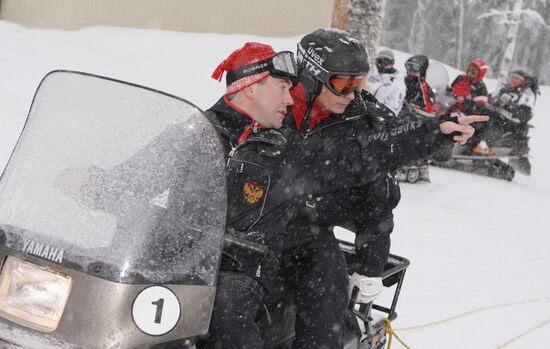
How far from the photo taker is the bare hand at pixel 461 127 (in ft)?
9.40

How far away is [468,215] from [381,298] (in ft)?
14.0

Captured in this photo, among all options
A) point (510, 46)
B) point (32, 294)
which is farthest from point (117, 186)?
point (510, 46)

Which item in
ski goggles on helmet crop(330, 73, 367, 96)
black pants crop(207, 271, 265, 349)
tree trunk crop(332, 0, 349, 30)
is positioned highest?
ski goggles on helmet crop(330, 73, 367, 96)

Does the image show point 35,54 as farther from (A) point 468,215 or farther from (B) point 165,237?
(B) point 165,237

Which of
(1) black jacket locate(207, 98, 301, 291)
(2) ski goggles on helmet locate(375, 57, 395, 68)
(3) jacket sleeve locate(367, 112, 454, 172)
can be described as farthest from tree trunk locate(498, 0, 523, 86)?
(1) black jacket locate(207, 98, 301, 291)

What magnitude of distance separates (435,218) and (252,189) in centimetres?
685

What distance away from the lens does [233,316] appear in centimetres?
251

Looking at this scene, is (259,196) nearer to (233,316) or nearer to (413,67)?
(233,316)

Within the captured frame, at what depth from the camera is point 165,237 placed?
2273 millimetres

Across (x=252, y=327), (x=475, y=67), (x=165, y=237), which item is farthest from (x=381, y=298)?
(x=475, y=67)

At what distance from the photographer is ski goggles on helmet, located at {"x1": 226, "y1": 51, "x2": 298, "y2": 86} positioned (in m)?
2.92

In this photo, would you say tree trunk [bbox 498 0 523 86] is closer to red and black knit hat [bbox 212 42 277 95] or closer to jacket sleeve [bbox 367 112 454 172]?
jacket sleeve [bbox 367 112 454 172]

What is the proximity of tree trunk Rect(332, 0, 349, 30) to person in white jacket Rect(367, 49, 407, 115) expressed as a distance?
1201 millimetres

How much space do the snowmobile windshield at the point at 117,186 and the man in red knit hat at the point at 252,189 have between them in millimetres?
153
